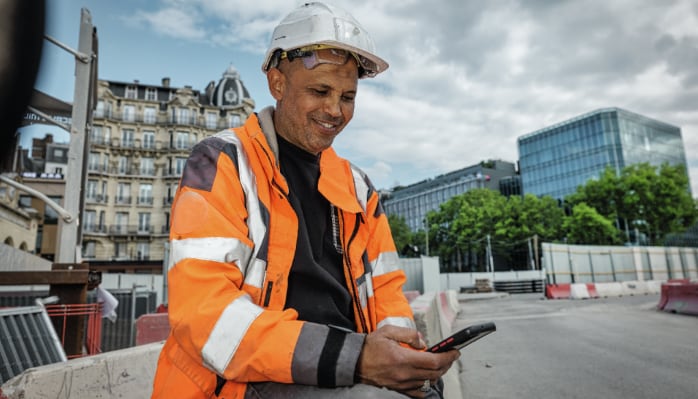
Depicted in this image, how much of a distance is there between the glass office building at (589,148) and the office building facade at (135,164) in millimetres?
56568

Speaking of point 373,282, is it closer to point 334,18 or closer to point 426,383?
point 426,383

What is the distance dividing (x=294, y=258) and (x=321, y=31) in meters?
1.10

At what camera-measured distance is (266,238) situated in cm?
183

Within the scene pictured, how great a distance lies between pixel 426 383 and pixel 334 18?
5.65 ft

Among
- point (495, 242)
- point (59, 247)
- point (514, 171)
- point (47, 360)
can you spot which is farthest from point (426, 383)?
point (514, 171)

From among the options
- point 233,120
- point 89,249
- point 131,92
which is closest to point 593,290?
point 233,120

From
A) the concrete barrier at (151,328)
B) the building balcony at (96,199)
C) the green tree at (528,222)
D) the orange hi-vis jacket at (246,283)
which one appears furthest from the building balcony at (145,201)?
the orange hi-vis jacket at (246,283)

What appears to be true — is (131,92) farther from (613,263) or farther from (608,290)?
(613,263)

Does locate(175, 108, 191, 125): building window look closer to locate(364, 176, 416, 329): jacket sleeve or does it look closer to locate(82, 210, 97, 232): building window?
locate(82, 210, 97, 232): building window

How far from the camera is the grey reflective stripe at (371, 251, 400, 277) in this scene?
2.39m

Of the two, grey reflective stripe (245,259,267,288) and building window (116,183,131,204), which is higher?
building window (116,183,131,204)

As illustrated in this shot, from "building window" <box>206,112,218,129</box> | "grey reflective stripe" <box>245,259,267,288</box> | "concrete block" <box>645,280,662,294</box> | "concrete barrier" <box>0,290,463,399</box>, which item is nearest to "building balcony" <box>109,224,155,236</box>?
"building window" <box>206,112,218,129</box>

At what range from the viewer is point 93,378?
2232 mm

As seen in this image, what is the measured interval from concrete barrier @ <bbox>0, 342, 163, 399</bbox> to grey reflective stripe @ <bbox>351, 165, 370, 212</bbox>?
157 cm
